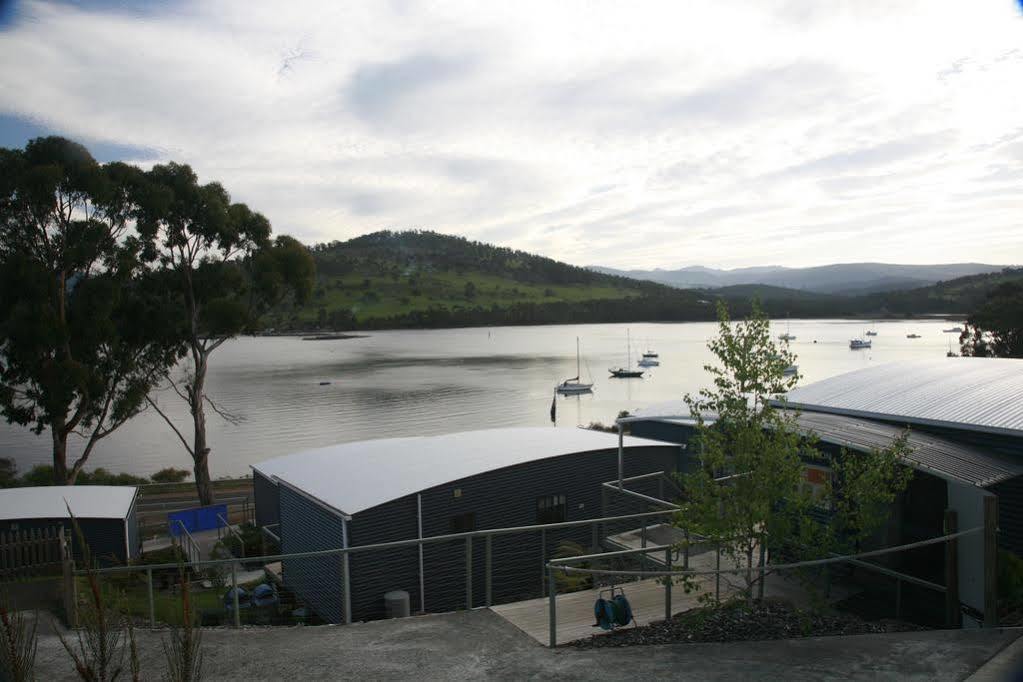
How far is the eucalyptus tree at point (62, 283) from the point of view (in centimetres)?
2584

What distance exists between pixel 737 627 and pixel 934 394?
10797 millimetres

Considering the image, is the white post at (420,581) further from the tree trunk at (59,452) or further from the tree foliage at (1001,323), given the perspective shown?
the tree foliage at (1001,323)

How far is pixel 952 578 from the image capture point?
881 centimetres

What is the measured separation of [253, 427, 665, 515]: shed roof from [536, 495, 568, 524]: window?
967mm

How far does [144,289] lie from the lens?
30.3 metres

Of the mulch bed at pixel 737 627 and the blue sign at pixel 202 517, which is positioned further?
the blue sign at pixel 202 517

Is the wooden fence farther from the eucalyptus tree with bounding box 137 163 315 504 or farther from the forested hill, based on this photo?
the forested hill

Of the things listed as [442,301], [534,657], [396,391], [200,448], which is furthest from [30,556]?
[442,301]

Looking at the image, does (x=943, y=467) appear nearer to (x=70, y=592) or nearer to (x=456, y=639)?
(x=456, y=639)

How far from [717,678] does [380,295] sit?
162 meters

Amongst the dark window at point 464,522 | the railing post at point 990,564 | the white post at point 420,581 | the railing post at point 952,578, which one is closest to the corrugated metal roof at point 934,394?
the railing post at point 952,578

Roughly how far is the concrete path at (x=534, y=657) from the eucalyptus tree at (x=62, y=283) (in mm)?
21813

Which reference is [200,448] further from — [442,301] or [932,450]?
[442,301]

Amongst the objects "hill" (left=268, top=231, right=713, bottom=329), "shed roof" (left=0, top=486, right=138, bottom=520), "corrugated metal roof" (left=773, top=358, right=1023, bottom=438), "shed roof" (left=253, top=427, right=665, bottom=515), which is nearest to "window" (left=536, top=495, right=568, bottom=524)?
"shed roof" (left=253, top=427, right=665, bottom=515)
